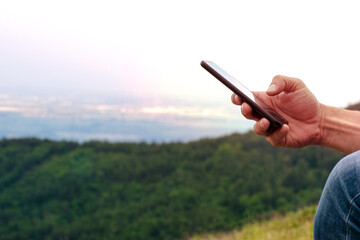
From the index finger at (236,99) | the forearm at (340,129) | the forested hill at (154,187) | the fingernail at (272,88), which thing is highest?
the fingernail at (272,88)

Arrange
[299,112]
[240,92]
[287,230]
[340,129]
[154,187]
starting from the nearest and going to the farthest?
[240,92], [340,129], [299,112], [287,230], [154,187]

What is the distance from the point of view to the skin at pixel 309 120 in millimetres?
2309

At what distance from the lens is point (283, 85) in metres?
2.30

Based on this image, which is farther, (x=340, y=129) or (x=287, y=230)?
(x=287, y=230)

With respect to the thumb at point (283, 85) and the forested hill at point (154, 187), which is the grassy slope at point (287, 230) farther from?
the thumb at point (283, 85)

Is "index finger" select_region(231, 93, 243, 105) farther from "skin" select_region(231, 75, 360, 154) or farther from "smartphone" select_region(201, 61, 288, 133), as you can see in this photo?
"smartphone" select_region(201, 61, 288, 133)

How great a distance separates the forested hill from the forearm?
483cm

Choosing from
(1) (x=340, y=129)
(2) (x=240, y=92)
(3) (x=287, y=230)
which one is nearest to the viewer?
(2) (x=240, y=92)

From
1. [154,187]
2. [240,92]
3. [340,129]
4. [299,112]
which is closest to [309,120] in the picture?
[299,112]

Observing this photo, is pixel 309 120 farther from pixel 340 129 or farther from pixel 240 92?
pixel 240 92

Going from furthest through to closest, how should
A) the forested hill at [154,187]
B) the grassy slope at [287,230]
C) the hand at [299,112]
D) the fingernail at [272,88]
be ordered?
the forested hill at [154,187] → the grassy slope at [287,230] → the hand at [299,112] → the fingernail at [272,88]

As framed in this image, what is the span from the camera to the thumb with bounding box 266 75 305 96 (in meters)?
2.24

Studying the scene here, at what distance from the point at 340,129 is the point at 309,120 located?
20cm

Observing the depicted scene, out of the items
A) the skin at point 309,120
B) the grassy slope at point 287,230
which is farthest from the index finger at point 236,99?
the grassy slope at point 287,230
